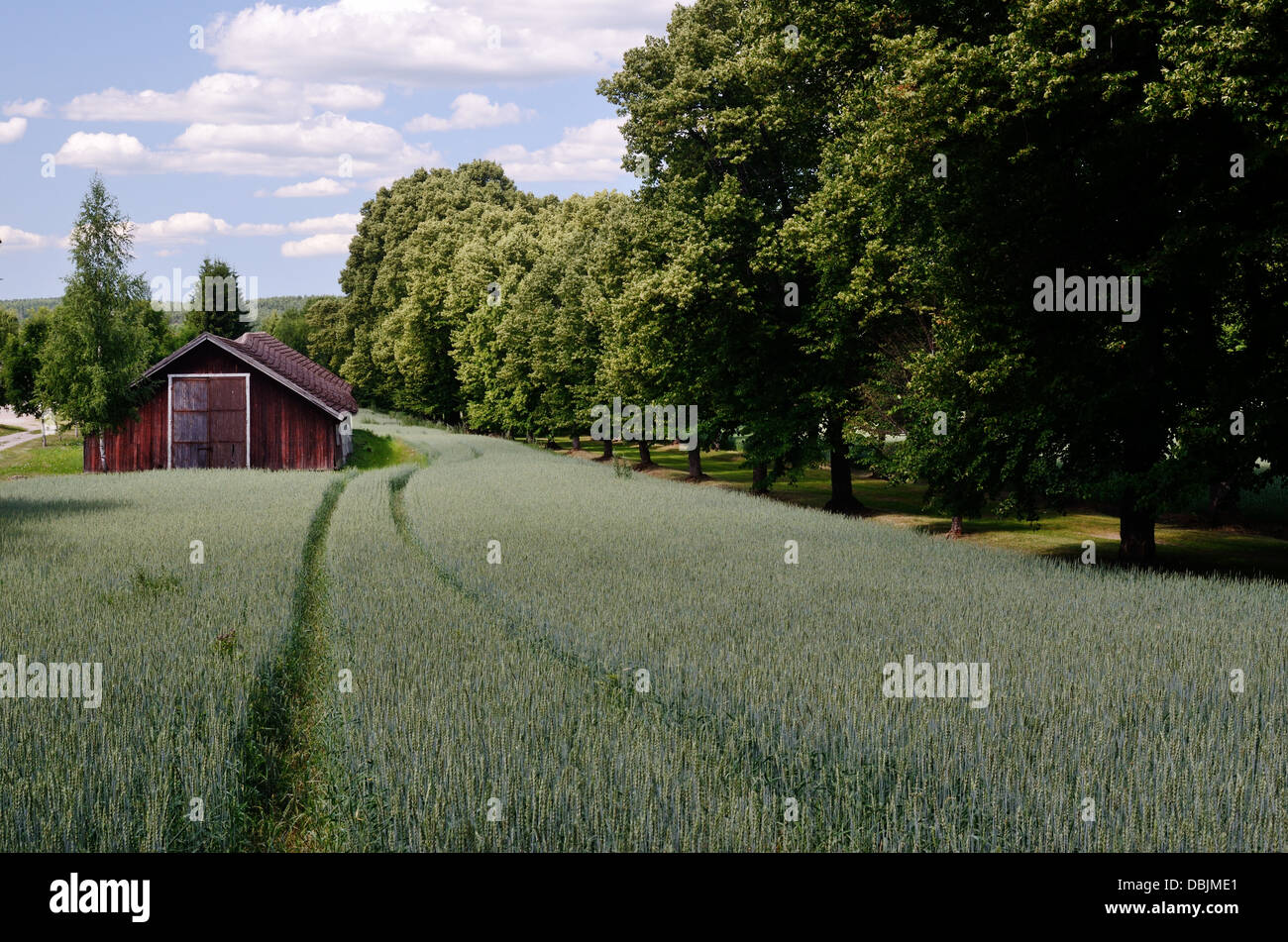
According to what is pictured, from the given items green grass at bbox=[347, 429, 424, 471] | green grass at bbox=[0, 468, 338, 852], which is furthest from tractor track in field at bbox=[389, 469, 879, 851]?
green grass at bbox=[347, 429, 424, 471]

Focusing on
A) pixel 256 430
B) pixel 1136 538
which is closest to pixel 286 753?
pixel 1136 538

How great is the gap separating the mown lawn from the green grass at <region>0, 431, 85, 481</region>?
3750 cm

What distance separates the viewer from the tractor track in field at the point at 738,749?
6.20 metres

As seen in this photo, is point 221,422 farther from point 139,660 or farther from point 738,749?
point 738,749

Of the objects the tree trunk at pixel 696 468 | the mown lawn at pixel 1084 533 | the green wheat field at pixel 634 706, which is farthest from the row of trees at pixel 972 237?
the tree trunk at pixel 696 468

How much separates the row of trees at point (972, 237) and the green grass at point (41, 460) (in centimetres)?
3486

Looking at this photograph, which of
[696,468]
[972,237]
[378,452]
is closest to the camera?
[972,237]

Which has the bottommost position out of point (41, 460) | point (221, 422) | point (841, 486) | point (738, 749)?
point (738, 749)

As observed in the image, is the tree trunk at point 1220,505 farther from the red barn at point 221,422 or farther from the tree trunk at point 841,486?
the red barn at point 221,422

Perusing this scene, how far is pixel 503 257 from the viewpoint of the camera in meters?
69.9

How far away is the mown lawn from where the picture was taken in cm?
2230

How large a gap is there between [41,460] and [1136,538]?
59.4 m

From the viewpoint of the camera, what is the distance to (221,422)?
44625mm
